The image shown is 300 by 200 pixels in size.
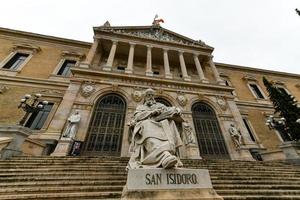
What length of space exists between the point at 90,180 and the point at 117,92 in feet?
25.4

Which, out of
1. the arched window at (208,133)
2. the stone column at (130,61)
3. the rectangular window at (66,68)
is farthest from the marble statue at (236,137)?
the rectangular window at (66,68)

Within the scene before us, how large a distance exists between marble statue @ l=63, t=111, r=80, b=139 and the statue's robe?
6629 mm

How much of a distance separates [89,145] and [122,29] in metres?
11.8

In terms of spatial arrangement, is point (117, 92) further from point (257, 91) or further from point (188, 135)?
point (257, 91)

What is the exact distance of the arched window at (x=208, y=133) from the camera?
10.7 metres

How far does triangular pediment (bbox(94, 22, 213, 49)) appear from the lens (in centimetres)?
1634

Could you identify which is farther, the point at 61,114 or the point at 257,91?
the point at 257,91

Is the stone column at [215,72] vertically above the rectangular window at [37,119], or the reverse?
the stone column at [215,72]

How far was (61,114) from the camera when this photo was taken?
32.8 ft

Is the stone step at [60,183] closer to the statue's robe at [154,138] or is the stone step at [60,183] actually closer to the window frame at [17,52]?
the statue's robe at [154,138]

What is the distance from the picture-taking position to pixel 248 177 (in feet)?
18.7

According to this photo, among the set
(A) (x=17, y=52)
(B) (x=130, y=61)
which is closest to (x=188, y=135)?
(B) (x=130, y=61)

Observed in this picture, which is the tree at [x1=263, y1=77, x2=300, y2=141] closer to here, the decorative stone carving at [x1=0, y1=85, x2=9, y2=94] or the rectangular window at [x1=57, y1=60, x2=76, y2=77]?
the rectangular window at [x1=57, y1=60, x2=76, y2=77]

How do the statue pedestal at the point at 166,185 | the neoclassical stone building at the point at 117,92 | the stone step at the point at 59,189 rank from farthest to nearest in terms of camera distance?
the neoclassical stone building at the point at 117,92, the stone step at the point at 59,189, the statue pedestal at the point at 166,185
